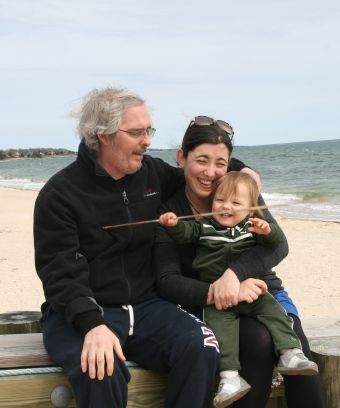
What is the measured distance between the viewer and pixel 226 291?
272 centimetres

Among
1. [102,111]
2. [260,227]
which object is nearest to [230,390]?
[260,227]

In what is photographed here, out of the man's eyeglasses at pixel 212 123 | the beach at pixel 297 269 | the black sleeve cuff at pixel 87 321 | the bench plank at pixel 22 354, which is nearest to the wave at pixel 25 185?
the beach at pixel 297 269

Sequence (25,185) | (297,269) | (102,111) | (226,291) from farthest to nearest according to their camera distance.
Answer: (25,185) → (297,269) → (102,111) → (226,291)

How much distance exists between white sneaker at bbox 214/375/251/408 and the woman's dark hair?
3.83ft

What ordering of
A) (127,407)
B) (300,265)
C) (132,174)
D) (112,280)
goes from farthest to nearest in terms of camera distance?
(300,265) → (132,174) → (112,280) → (127,407)

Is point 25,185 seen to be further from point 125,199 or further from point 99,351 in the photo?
point 99,351

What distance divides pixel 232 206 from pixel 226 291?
0.45 m

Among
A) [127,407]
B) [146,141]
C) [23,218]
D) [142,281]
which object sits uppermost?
[146,141]

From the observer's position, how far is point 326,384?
275 cm

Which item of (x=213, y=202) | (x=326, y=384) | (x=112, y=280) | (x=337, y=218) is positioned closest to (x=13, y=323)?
(x=112, y=280)

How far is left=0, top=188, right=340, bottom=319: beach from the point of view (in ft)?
25.2

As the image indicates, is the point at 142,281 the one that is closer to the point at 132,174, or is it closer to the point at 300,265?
the point at 132,174

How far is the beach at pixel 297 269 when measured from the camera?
7.67 meters

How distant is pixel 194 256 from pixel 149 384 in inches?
27.1
